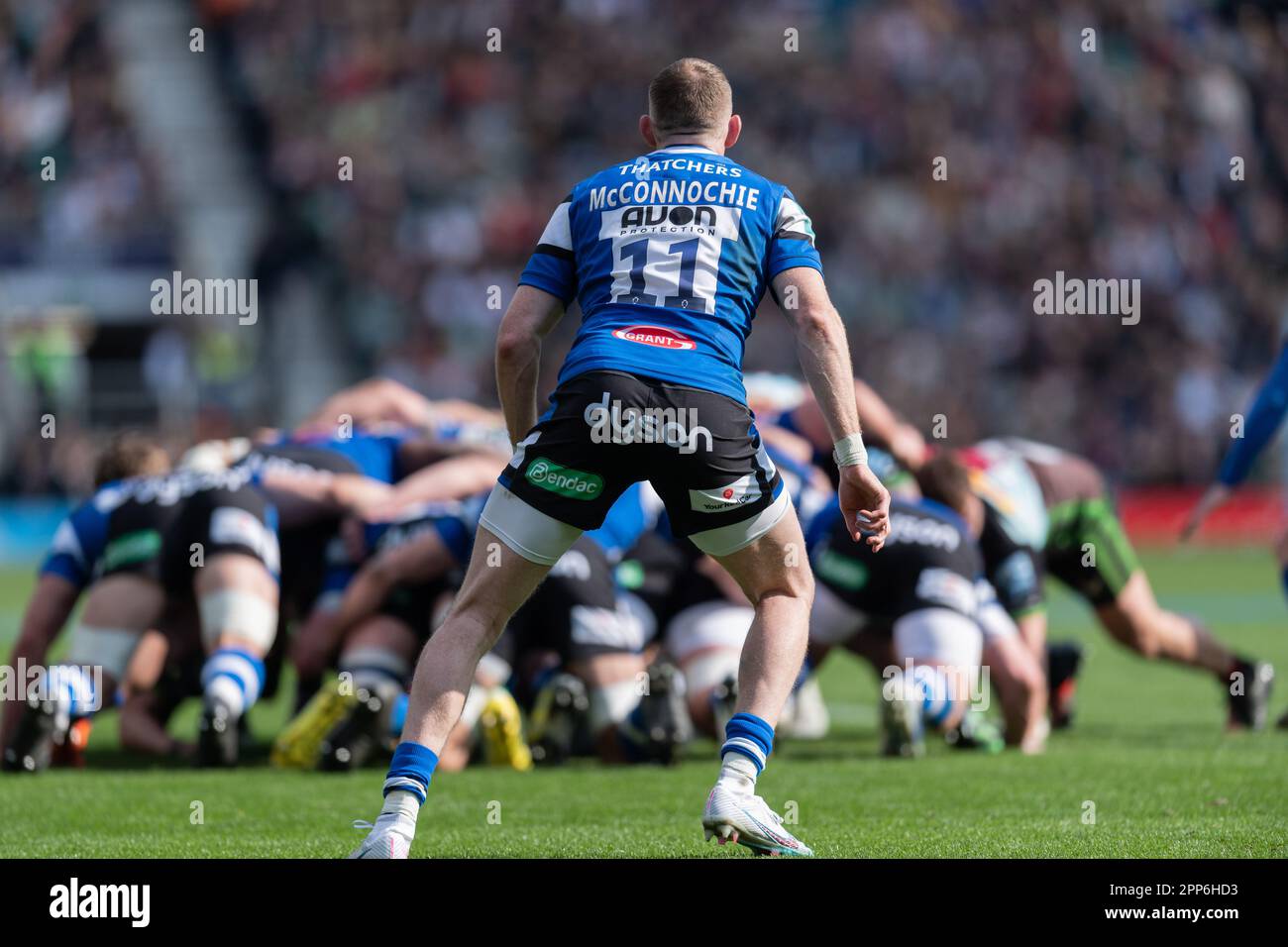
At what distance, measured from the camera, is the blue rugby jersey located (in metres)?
4.82

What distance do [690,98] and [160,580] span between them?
4045 millimetres

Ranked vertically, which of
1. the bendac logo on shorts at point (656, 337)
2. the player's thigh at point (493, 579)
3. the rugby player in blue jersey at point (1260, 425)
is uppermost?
the rugby player in blue jersey at point (1260, 425)

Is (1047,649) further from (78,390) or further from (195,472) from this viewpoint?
(78,390)

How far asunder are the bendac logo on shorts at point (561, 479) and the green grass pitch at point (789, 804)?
109 centimetres

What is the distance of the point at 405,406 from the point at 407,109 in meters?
17.2

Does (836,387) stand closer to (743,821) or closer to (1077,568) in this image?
(743,821)

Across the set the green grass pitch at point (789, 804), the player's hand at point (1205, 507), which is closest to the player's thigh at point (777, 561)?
the green grass pitch at point (789, 804)

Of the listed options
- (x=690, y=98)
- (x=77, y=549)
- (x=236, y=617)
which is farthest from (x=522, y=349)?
(x=77, y=549)

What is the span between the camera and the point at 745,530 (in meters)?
4.83

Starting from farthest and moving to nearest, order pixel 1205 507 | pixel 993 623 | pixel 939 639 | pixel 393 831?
1. pixel 1205 507
2. pixel 993 623
3. pixel 939 639
4. pixel 393 831

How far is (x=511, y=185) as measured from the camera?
2564 cm

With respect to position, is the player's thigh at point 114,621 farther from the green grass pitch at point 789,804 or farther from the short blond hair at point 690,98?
the short blond hair at point 690,98

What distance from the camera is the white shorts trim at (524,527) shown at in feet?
15.5
